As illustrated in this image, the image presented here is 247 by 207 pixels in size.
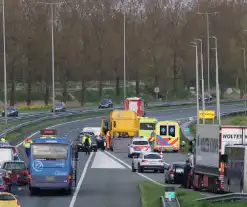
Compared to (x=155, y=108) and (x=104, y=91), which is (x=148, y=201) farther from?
(x=104, y=91)

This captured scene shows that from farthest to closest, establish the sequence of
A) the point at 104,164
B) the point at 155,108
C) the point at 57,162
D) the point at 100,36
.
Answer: the point at 100,36
the point at 155,108
the point at 104,164
the point at 57,162

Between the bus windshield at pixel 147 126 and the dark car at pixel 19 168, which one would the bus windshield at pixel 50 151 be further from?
the bus windshield at pixel 147 126

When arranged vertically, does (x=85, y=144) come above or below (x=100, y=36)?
below

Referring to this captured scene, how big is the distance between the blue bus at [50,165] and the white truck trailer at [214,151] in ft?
17.5

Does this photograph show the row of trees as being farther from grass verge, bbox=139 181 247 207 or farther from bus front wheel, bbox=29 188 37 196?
bus front wheel, bbox=29 188 37 196

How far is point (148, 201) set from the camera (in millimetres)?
32844

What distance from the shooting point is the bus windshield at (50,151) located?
36.0 metres

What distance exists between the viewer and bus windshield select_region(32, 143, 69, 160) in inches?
1416

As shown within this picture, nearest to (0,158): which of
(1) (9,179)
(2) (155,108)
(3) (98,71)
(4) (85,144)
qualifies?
(1) (9,179)

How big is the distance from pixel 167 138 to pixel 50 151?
34.1 meters

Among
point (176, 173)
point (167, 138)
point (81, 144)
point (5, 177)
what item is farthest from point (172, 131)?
point (5, 177)

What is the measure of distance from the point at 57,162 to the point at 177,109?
7408cm

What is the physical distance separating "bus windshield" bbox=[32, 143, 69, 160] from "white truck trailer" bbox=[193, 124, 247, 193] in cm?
555

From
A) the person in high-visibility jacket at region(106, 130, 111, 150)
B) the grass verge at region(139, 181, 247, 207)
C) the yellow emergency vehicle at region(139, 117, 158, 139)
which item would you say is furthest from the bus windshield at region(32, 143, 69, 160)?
the yellow emergency vehicle at region(139, 117, 158, 139)
